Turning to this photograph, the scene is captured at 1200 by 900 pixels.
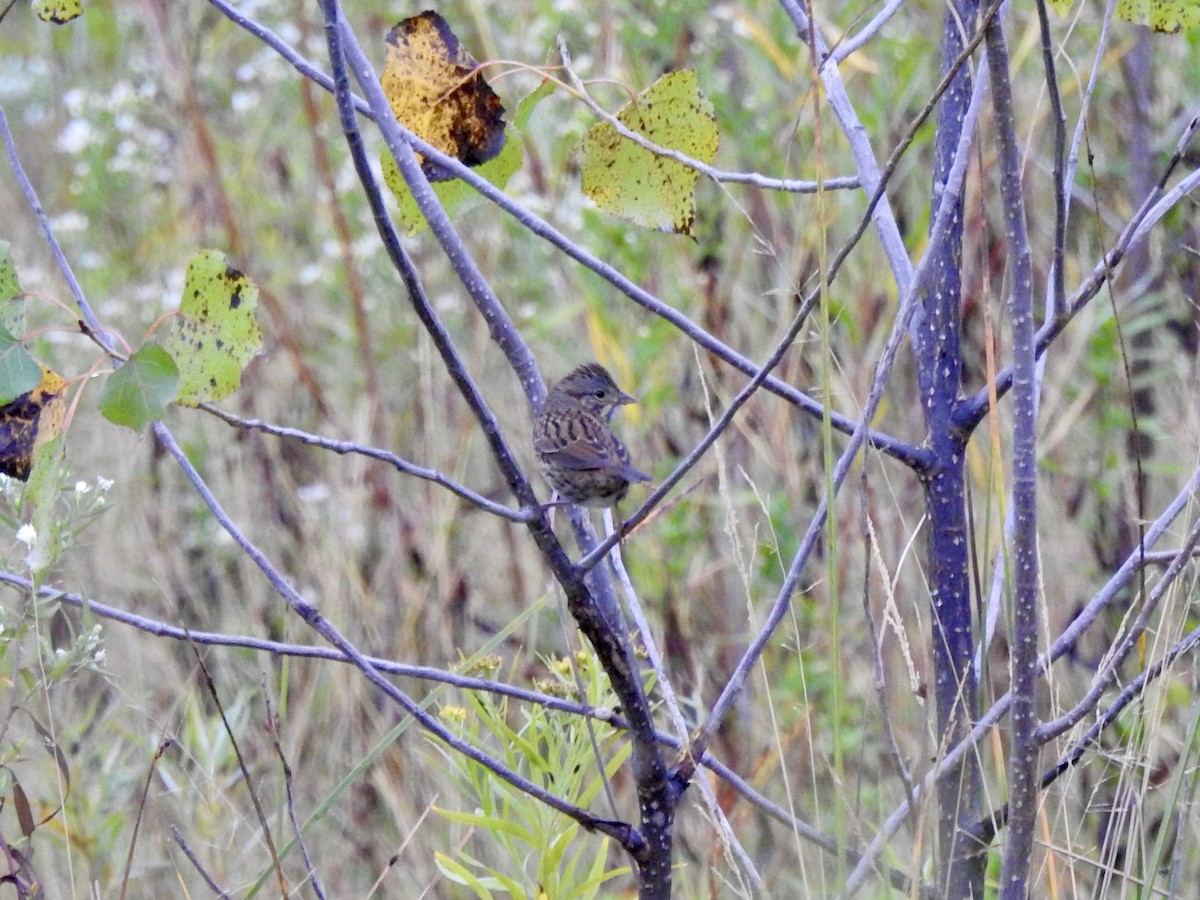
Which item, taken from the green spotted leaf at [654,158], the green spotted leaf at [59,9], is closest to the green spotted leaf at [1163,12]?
the green spotted leaf at [654,158]

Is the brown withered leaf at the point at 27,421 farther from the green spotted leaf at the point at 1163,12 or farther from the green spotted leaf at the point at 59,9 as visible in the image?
the green spotted leaf at the point at 1163,12

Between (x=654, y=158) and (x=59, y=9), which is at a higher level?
(x=59, y=9)

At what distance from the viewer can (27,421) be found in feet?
4.83

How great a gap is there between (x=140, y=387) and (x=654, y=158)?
0.69 metres

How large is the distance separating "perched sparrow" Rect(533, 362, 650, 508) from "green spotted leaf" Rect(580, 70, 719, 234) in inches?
14.0

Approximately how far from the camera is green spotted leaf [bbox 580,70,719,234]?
1.66 metres

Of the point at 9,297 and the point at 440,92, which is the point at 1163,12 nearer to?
the point at 440,92

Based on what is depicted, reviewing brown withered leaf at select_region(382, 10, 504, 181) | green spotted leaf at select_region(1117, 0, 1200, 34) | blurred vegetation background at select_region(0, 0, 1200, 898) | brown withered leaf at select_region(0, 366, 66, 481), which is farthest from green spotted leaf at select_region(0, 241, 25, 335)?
blurred vegetation background at select_region(0, 0, 1200, 898)

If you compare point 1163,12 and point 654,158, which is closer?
point 1163,12

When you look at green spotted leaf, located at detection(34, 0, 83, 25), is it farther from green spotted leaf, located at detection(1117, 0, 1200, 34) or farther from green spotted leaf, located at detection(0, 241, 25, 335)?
green spotted leaf, located at detection(1117, 0, 1200, 34)

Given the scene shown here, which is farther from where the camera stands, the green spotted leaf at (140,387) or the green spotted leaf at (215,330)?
the green spotted leaf at (215,330)

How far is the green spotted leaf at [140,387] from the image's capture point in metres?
1.30

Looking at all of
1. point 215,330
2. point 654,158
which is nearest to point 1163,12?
point 654,158

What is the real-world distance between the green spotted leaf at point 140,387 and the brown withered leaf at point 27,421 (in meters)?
0.15
